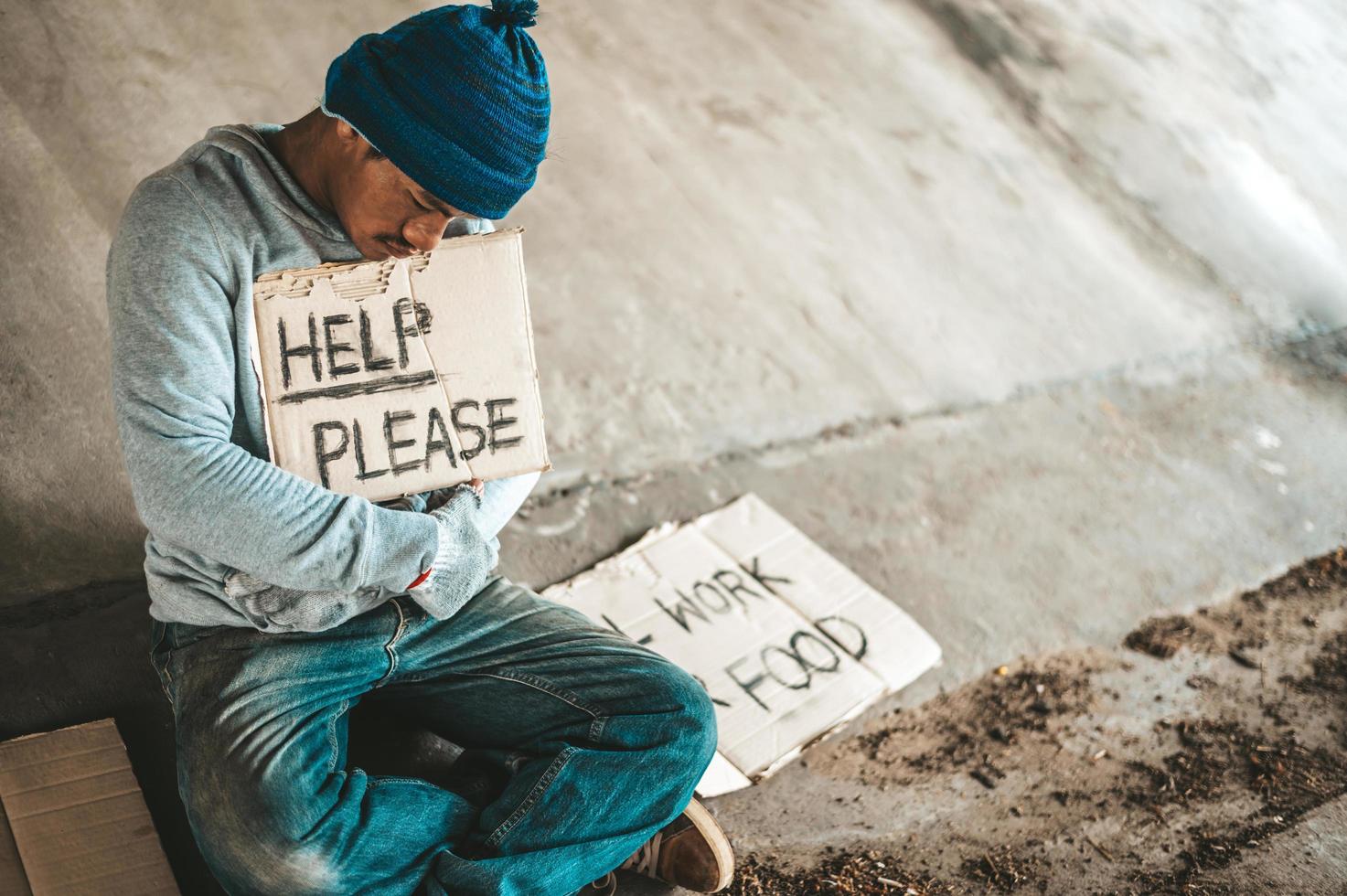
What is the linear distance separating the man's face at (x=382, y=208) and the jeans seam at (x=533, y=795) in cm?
72

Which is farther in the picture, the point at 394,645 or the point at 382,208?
the point at 394,645

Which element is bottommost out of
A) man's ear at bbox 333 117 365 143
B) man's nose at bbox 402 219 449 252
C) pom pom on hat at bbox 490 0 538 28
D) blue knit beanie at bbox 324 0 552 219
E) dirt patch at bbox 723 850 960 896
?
dirt patch at bbox 723 850 960 896

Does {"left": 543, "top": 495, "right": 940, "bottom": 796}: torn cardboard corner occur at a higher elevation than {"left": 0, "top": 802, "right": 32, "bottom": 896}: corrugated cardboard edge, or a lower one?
higher

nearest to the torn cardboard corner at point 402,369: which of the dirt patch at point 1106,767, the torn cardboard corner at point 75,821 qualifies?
the torn cardboard corner at point 75,821

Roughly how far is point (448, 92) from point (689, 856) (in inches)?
45.0

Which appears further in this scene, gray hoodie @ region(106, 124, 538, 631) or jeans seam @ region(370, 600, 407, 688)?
jeans seam @ region(370, 600, 407, 688)

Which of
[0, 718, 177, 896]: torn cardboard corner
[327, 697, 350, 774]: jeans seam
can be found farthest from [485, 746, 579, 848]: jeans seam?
[0, 718, 177, 896]: torn cardboard corner

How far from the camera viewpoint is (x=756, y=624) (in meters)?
2.17

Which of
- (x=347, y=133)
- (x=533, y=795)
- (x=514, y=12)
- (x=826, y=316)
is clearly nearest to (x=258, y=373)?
(x=347, y=133)

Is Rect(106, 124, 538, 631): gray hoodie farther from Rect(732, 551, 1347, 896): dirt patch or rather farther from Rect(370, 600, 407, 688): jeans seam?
Rect(732, 551, 1347, 896): dirt patch

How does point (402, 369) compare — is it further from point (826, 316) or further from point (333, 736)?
point (826, 316)

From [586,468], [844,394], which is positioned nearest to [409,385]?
[586,468]

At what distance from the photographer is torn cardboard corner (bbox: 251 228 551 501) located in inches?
53.1

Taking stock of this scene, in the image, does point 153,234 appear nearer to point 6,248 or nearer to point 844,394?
point 6,248
